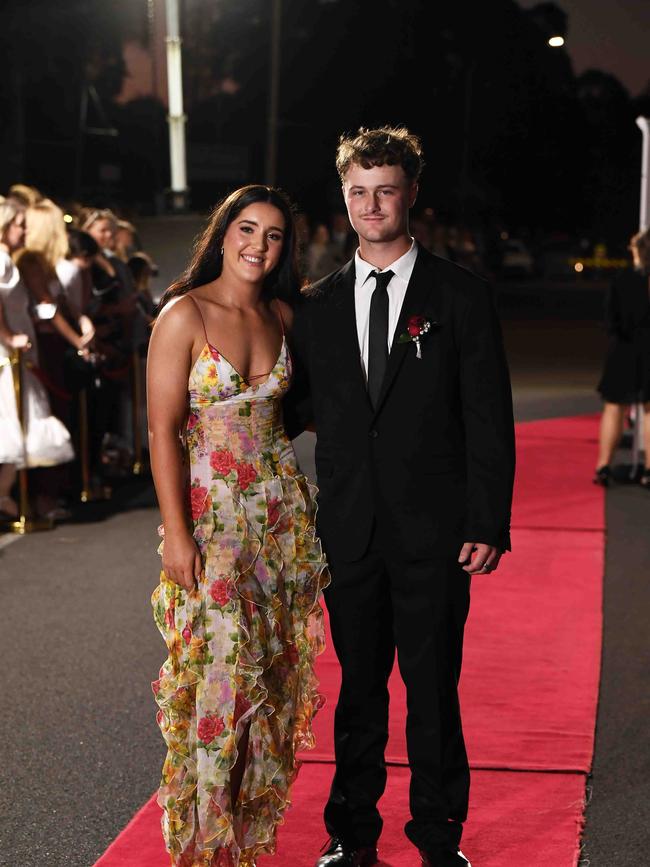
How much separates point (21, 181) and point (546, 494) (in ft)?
73.4

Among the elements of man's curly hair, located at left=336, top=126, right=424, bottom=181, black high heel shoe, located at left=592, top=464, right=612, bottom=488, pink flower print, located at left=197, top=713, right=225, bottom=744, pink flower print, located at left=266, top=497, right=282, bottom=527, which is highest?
man's curly hair, located at left=336, top=126, right=424, bottom=181

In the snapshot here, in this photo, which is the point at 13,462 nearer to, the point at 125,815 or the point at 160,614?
the point at 125,815

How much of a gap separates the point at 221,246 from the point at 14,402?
17.8 feet

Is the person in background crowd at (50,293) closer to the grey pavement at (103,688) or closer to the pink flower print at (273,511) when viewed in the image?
the grey pavement at (103,688)

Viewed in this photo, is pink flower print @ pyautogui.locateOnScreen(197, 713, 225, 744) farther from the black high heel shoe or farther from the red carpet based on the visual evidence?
the black high heel shoe

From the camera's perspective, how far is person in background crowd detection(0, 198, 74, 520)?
29.3 feet

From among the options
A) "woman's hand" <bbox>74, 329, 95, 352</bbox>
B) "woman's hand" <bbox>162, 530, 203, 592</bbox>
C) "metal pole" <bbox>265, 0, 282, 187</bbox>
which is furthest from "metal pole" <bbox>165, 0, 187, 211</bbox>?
"woman's hand" <bbox>162, 530, 203, 592</bbox>

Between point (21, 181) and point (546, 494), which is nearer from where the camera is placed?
point (546, 494)

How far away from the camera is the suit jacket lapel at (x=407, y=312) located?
3.75 m

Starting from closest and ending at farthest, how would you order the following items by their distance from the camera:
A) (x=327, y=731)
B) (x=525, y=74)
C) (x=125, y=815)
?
(x=125, y=815) → (x=327, y=731) → (x=525, y=74)

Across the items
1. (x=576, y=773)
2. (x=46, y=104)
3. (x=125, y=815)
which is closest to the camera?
(x=125, y=815)

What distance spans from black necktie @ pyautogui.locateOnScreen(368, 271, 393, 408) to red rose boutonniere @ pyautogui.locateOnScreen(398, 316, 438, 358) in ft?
0.35

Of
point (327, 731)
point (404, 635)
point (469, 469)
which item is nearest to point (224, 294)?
point (469, 469)

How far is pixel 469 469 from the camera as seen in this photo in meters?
3.77
